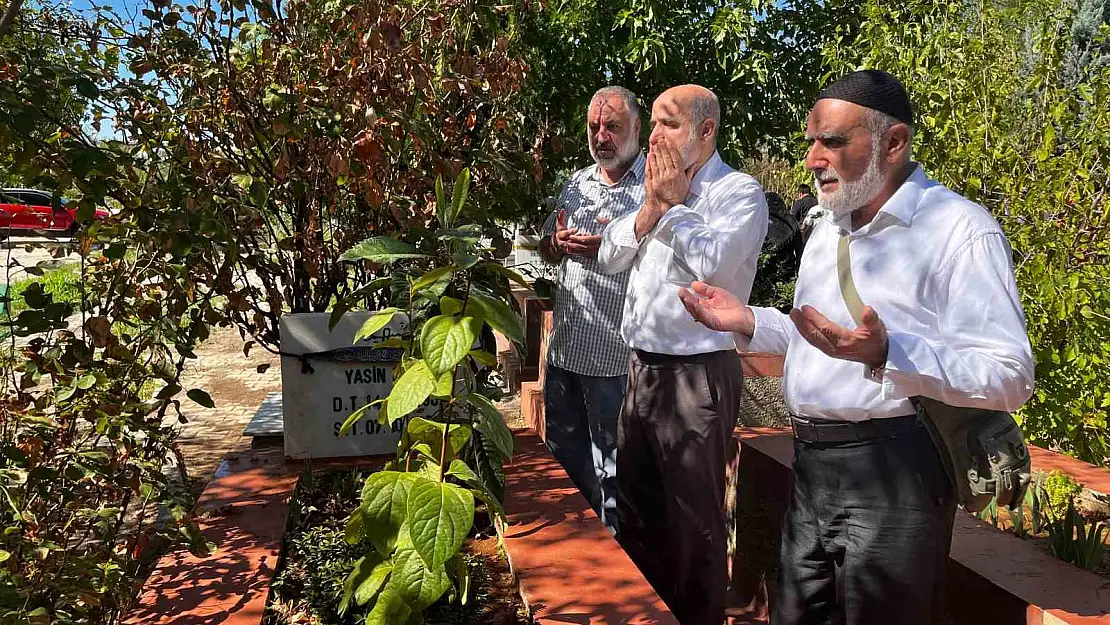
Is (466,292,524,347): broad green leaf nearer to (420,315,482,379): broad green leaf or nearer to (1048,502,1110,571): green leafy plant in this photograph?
(420,315,482,379): broad green leaf

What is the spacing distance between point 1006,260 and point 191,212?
2264 millimetres

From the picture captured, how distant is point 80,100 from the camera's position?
3160 mm

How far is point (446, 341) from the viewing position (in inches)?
75.0

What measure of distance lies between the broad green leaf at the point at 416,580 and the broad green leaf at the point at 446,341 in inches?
15.1

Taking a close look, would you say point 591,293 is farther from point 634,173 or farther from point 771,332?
point 771,332

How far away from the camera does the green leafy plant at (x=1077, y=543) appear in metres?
2.78

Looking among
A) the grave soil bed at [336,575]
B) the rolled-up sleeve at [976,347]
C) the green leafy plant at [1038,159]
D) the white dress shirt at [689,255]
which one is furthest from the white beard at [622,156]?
the rolled-up sleeve at [976,347]

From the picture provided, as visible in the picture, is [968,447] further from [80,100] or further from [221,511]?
[80,100]

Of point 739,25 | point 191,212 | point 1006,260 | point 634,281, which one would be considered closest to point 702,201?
point 634,281

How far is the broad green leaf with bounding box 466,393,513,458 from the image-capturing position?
2146mm

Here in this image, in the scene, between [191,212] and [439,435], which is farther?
[191,212]

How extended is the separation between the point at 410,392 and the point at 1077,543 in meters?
2.16

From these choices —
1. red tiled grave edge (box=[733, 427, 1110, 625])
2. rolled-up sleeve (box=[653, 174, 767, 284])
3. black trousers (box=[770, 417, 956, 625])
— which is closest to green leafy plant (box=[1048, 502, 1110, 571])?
red tiled grave edge (box=[733, 427, 1110, 625])

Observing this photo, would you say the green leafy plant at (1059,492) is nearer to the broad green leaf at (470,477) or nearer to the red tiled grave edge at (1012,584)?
the red tiled grave edge at (1012,584)
